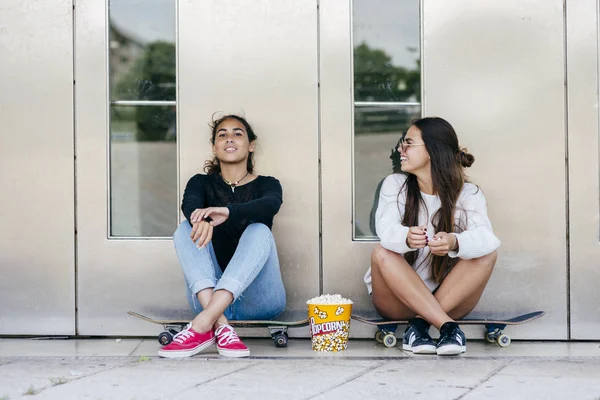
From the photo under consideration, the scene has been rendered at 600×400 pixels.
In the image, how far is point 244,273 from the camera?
14.2ft

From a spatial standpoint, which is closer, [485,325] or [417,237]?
[417,237]

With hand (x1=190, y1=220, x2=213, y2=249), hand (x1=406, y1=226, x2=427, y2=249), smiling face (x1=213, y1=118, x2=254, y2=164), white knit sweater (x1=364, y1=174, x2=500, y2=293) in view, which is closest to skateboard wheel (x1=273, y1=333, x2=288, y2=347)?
white knit sweater (x1=364, y1=174, x2=500, y2=293)

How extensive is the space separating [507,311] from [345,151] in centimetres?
132

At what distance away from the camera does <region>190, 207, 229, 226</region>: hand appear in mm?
4336

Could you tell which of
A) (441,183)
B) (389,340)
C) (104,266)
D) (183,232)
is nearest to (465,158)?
(441,183)

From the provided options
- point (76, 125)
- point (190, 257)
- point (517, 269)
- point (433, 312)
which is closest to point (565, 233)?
point (517, 269)

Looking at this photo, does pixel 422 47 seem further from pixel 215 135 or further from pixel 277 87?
pixel 215 135

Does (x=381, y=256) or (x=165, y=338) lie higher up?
(x=381, y=256)

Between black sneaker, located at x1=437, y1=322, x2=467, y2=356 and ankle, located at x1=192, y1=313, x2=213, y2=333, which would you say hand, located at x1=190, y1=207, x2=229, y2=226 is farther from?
black sneaker, located at x1=437, y1=322, x2=467, y2=356

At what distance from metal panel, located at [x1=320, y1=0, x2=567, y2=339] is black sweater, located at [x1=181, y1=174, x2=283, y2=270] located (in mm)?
408

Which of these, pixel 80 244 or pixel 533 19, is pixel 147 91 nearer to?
pixel 80 244

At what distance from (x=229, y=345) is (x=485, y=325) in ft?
4.82

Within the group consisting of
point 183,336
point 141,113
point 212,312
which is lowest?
point 183,336

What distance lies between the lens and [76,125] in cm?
495
